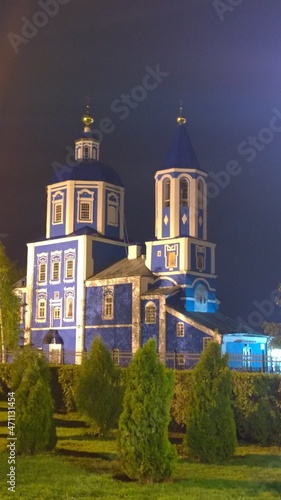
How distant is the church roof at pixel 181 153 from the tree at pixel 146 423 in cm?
2827

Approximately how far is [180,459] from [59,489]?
140 inches

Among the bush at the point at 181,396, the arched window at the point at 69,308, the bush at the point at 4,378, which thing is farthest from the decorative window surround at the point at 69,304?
the bush at the point at 181,396

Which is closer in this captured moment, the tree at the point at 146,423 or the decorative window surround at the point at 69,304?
A: the tree at the point at 146,423

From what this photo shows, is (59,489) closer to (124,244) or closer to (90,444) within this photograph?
(90,444)

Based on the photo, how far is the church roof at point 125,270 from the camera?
120 ft

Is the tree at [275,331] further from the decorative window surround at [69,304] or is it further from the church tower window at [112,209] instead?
the church tower window at [112,209]

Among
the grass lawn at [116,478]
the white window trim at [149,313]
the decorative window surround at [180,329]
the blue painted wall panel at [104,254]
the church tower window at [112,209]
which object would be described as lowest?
the grass lawn at [116,478]

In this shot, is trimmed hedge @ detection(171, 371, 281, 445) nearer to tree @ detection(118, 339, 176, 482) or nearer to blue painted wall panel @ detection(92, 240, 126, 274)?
tree @ detection(118, 339, 176, 482)

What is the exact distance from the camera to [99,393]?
15.7 metres

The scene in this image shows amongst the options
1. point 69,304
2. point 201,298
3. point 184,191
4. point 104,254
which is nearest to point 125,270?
point 104,254

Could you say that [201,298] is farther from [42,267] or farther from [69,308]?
[42,267]

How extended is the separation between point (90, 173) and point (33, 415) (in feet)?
96.6

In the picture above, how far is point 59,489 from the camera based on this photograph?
9664 mm

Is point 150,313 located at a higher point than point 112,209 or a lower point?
lower
